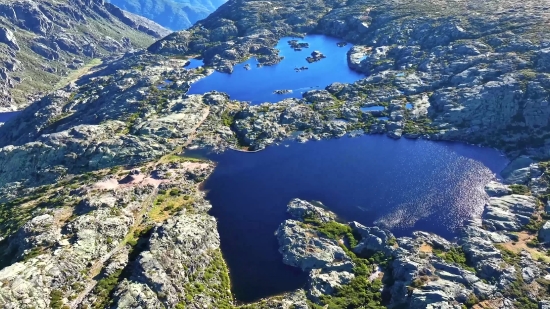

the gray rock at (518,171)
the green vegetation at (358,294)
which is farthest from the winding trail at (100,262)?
the gray rock at (518,171)

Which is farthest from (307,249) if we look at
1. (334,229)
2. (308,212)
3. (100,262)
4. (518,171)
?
(518,171)

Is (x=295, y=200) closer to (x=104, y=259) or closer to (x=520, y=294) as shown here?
(x=104, y=259)

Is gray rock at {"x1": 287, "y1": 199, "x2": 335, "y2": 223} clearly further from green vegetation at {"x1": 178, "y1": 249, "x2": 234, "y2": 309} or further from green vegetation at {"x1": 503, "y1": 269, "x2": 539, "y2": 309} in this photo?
green vegetation at {"x1": 503, "y1": 269, "x2": 539, "y2": 309}

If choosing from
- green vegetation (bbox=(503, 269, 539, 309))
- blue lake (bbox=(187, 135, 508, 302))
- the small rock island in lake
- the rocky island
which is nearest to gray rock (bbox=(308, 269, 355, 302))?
the rocky island

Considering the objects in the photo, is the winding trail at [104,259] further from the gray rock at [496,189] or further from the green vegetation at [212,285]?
the gray rock at [496,189]

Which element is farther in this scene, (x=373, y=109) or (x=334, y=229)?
(x=373, y=109)

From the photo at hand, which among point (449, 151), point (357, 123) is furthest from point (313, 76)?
point (449, 151)
